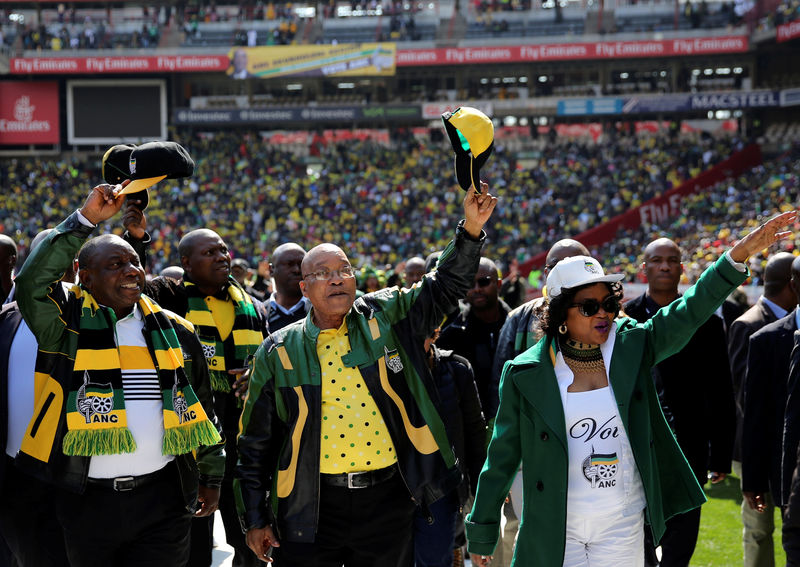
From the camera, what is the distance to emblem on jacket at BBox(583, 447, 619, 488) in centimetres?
344

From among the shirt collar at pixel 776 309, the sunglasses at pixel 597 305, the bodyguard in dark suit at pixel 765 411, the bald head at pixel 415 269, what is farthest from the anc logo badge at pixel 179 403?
the shirt collar at pixel 776 309

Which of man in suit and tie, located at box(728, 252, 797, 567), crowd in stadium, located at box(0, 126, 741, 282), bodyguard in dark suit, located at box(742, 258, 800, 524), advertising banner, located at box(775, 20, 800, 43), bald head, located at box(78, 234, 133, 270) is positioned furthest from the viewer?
advertising banner, located at box(775, 20, 800, 43)

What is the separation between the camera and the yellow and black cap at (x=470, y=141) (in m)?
3.70

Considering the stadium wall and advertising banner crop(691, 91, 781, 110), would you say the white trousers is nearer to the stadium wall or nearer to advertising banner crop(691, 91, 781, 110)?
the stadium wall

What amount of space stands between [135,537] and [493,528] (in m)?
1.45

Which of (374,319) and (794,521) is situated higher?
(374,319)

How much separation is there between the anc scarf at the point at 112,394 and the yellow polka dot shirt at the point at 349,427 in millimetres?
640

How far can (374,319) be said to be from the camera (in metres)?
3.89

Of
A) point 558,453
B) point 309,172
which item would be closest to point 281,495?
point 558,453

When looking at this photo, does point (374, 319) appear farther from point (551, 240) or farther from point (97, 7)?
point (97, 7)

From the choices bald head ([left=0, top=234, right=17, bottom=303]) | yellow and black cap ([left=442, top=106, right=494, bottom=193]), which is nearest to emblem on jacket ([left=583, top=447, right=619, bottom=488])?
yellow and black cap ([left=442, top=106, right=494, bottom=193])

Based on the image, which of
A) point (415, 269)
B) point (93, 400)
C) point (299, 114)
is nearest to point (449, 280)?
point (93, 400)

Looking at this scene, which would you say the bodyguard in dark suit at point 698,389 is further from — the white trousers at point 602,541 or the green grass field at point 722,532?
the white trousers at point 602,541

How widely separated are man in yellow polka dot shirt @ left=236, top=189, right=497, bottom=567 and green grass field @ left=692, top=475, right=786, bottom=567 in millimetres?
3356
